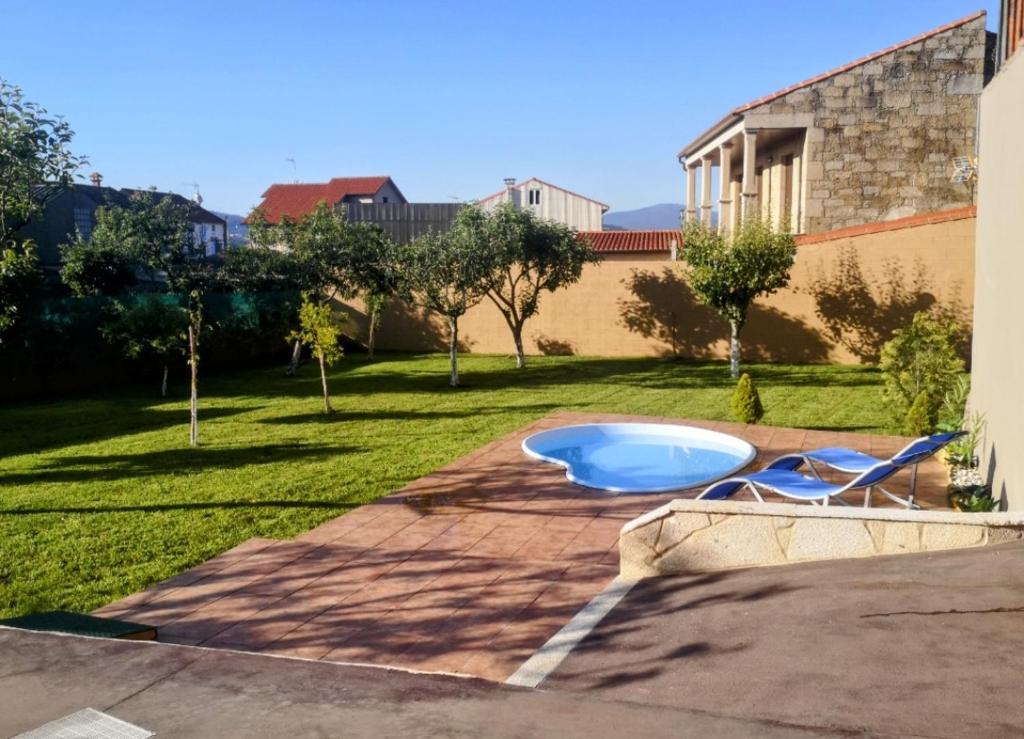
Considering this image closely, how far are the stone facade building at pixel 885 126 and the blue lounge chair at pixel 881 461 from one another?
13.9 metres

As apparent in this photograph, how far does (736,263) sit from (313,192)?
43386 mm

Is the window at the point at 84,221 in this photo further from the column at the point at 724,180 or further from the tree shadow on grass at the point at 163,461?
the tree shadow on grass at the point at 163,461

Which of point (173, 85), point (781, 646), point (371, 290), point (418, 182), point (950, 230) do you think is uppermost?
point (418, 182)

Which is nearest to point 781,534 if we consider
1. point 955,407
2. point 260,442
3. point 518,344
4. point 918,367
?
point 955,407

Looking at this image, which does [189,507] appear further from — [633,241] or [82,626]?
[633,241]

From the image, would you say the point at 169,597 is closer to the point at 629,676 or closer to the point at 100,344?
the point at 629,676

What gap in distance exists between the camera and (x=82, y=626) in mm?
5336

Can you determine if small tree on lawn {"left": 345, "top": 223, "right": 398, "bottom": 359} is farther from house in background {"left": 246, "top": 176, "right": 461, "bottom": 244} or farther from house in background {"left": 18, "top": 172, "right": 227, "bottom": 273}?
house in background {"left": 246, "top": 176, "right": 461, "bottom": 244}

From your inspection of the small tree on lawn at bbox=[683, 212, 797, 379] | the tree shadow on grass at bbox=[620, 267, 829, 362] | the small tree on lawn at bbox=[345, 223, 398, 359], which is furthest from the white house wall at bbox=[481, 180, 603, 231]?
the small tree on lawn at bbox=[683, 212, 797, 379]

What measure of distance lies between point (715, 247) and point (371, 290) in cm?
810

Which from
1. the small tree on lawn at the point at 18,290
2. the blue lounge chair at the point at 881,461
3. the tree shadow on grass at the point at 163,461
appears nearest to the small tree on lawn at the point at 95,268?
the small tree on lawn at the point at 18,290

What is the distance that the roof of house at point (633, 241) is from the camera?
98.6 feet

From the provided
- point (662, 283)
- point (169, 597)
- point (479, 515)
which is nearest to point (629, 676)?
point (169, 597)

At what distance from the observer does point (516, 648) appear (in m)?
5.68
